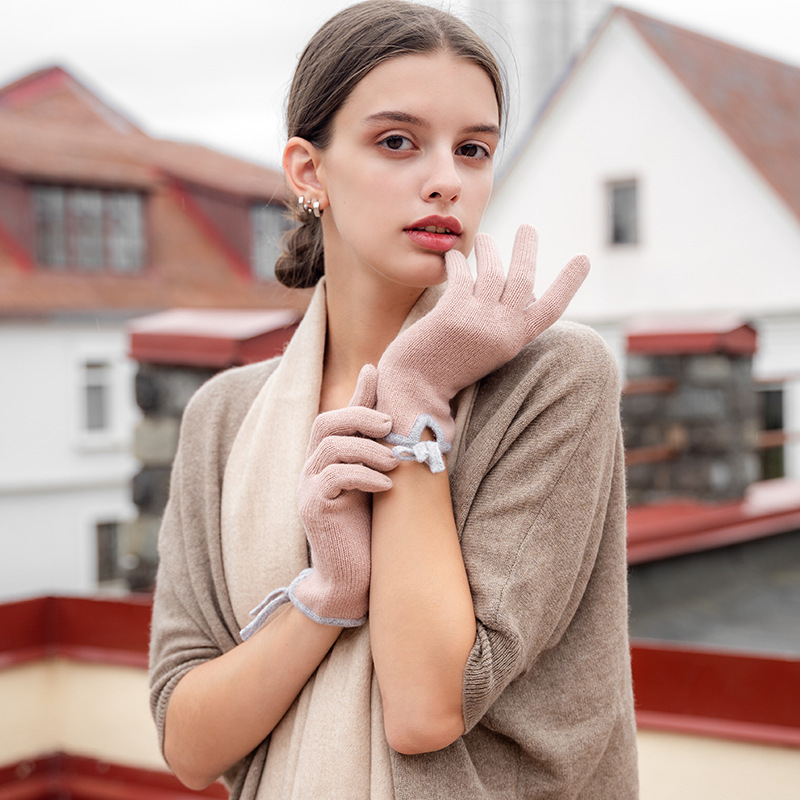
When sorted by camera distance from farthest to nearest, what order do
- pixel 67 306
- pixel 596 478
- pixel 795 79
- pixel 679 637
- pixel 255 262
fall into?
pixel 255 262, pixel 67 306, pixel 795 79, pixel 679 637, pixel 596 478

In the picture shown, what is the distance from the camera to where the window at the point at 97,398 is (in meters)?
14.1

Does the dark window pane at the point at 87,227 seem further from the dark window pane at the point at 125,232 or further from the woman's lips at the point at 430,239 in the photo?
the woman's lips at the point at 430,239

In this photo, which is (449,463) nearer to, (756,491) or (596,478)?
(596,478)

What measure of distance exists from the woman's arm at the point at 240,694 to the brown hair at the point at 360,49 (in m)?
0.64

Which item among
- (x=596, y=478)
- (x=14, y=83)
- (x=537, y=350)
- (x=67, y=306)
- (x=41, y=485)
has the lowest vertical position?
(x=41, y=485)

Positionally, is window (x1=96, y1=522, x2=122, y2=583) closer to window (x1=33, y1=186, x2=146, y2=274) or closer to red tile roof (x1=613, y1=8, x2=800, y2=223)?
window (x1=33, y1=186, x2=146, y2=274)

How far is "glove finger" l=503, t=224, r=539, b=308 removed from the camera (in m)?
1.14

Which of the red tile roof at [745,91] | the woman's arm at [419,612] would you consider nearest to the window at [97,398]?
Answer: the red tile roof at [745,91]

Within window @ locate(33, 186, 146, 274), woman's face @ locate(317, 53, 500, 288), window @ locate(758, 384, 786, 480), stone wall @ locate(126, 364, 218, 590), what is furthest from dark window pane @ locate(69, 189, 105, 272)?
woman's face @ locate(317, 53, 500, 288)

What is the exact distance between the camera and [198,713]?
1.26 metres

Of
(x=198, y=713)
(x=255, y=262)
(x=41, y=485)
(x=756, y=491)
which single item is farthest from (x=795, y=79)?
(x=198, y=713)

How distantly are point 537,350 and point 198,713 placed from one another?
64 cm

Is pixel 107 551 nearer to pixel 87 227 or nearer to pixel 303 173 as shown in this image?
pixel 87 227

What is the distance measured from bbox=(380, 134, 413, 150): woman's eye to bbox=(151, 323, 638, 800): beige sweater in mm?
292
